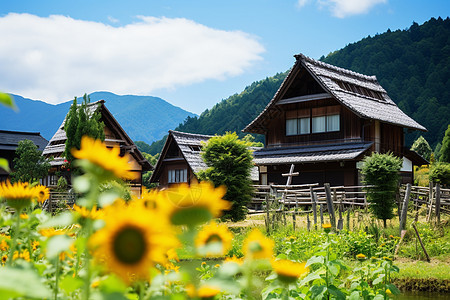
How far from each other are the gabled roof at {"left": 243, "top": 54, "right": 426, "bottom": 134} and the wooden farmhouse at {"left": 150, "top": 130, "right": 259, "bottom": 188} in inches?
221

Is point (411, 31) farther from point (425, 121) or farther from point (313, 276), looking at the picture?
point (313, 276)

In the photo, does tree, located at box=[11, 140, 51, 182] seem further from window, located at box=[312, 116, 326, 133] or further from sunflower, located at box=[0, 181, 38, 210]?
sunflower, located at box=[0, 181, 38, 210]

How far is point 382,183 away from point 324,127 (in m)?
9.58

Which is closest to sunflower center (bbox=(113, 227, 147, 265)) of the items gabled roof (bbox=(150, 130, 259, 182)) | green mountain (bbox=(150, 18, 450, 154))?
gabled roof (bbox=(150, 130, 259, 182))

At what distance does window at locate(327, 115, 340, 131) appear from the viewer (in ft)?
79.6

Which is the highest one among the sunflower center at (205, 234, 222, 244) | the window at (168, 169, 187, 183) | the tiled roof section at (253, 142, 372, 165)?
the tiled roof section at (253, 142, 372, 165)

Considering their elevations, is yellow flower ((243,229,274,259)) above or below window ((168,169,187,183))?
above

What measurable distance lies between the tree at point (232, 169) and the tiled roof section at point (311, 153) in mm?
3695

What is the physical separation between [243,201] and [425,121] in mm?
45031

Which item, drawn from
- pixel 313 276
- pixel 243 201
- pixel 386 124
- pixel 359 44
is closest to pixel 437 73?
pixel 359 44

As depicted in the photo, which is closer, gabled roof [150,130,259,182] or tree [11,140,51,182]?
tree [11,140,51,182]

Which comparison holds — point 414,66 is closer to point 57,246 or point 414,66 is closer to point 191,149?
point 191,149

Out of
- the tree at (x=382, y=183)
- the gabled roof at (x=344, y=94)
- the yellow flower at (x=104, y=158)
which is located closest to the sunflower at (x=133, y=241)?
the yellow flower at (x=104, y=158)

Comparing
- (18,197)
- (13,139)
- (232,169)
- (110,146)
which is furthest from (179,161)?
(18,197)
